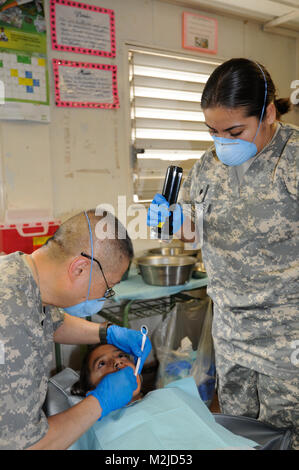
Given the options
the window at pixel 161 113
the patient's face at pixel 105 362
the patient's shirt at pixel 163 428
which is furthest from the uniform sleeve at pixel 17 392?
the window at pixel 161 113

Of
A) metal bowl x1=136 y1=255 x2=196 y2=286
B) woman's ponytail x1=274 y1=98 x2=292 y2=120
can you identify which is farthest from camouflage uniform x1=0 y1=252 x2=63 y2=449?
metal bowl x1=136 y1=255 x2=196 y2=286

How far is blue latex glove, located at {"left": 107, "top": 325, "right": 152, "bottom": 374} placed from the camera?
4.91ft

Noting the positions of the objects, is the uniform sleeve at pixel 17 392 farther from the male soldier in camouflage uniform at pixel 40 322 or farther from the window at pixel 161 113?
the window at pixel 161 113

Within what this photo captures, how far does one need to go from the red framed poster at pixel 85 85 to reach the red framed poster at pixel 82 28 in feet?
0.29

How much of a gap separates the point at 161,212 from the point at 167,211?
2 cm

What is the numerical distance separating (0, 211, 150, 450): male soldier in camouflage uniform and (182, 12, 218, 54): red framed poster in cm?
218

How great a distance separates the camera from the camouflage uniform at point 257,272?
1271mm

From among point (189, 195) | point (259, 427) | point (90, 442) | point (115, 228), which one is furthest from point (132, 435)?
point (189, 195)

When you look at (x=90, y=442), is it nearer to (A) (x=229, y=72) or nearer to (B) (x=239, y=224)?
(B) (x=239, y=224)

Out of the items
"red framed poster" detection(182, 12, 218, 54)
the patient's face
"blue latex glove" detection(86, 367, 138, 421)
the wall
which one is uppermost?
"red framed poster" detection(182, 12, 218, 54)

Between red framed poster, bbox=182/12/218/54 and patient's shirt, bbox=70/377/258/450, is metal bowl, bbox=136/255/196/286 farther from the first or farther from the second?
red framed poster, bbox=182/12/218/54
